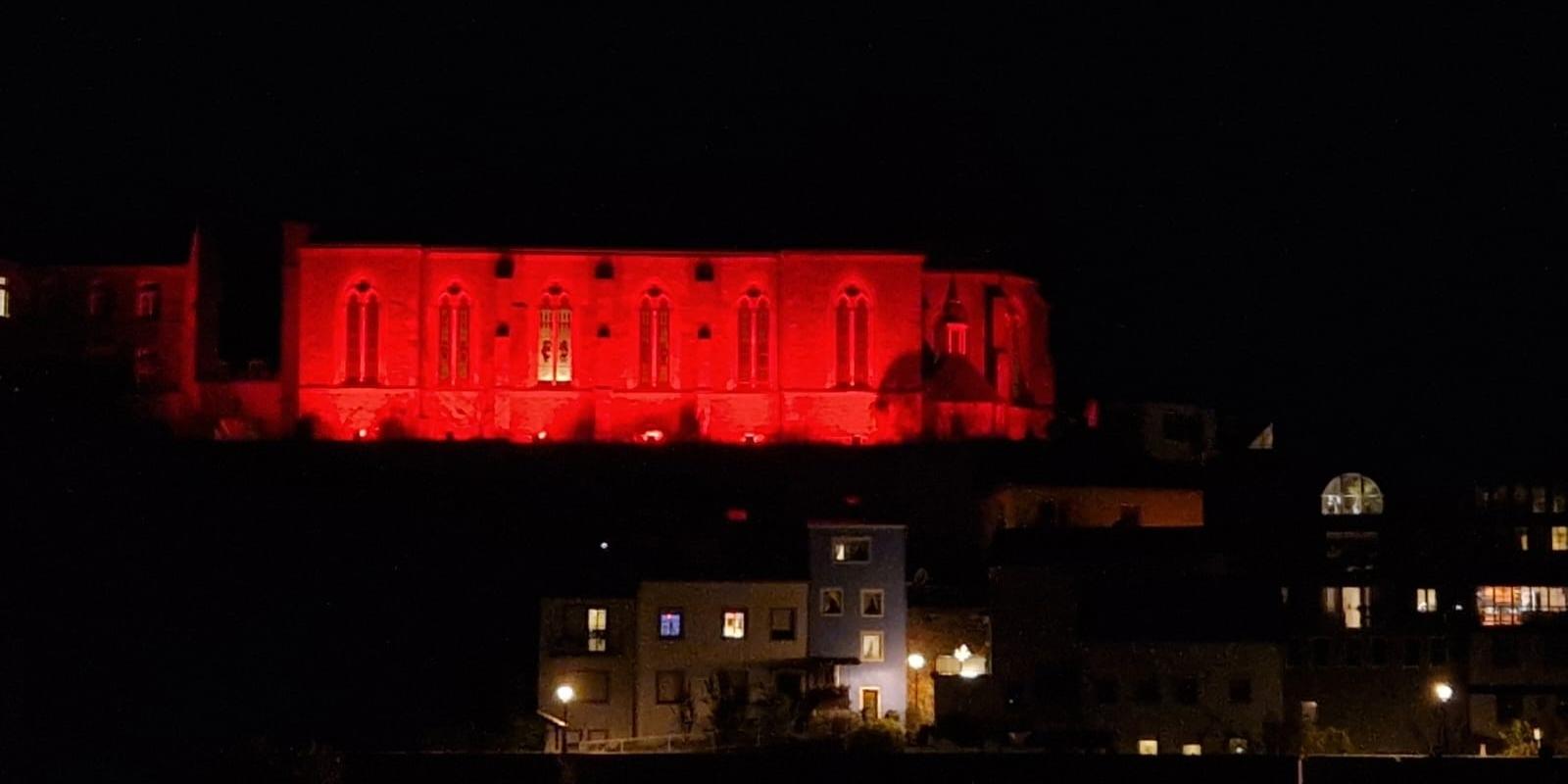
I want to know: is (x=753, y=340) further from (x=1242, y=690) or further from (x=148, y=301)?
(x=1242, y=690)

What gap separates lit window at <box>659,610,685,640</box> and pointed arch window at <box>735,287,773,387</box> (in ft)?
60.4

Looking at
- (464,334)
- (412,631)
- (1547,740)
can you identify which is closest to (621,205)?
(464,334)

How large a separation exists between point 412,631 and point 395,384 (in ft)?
42.4

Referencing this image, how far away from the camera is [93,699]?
65562mm

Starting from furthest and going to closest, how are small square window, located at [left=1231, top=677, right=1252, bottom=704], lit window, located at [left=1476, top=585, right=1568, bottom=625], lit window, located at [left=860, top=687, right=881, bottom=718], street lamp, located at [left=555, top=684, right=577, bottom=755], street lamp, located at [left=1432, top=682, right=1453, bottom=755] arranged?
lit window, located at [left=1476, top=585, right=1568, bottom=625] < lit window, located at [left=860, top=687, right=881, bottom=718] < street lamp, located at [left=1432, top=682, right=1453, bottom=755] < small square window, located at [left=1231, top=677, right=1252, bottom=704] < street lamp, located at [left=555, top=684, right=577, bottom=755]

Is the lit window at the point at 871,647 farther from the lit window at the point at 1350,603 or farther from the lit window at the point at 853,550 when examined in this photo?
the lit window at the point at 1350,603

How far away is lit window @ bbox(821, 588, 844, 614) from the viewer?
2495 inches

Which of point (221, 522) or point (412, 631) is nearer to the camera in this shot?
point (412, 631)

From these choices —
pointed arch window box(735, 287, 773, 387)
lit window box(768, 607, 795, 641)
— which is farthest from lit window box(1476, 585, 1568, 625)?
pointed arch window box(735, 287, 773, 387)

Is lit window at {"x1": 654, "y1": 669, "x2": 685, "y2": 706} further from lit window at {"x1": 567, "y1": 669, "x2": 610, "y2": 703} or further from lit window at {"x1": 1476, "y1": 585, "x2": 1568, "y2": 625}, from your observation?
lit window at {"x1": 1476, "y1": 585, "x2": 1568, "y2": 625}

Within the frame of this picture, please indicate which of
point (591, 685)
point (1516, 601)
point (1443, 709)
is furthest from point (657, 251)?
point (1443, 709)

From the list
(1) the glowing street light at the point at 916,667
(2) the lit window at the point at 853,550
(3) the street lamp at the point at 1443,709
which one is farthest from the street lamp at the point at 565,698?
(3) the street lamp at the point at 1443,709

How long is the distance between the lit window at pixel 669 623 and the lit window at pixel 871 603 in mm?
4089

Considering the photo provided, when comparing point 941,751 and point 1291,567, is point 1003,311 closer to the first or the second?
point 1291,567
